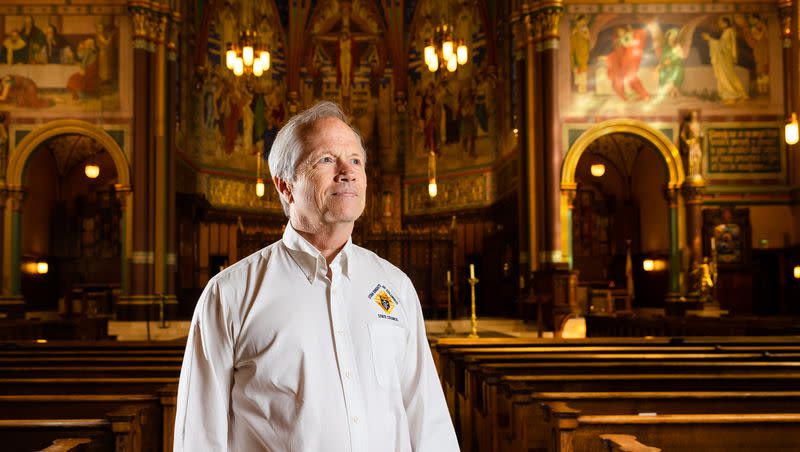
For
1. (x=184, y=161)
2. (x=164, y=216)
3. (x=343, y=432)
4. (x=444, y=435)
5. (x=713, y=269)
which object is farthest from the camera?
(x=184, y=161)

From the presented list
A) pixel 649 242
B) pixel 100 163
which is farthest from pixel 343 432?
pixel 100 163

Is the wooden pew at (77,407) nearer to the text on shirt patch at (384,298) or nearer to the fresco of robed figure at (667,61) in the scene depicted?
the text on shirt patch at (384,298)

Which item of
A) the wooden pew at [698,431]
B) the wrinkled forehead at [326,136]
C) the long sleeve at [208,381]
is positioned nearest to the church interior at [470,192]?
the wooden pew at [698,431]

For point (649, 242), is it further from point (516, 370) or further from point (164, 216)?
point (516, 370)

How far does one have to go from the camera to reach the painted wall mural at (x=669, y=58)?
59.8 feet

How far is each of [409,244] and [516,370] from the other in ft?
53.8

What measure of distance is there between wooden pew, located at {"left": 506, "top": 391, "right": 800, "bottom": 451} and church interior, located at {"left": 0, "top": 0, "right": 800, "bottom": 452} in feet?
0.06

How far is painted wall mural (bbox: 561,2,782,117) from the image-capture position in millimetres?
18234

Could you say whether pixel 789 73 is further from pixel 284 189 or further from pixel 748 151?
pixel 284 189

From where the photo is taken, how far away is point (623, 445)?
300 cm

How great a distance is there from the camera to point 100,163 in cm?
2527

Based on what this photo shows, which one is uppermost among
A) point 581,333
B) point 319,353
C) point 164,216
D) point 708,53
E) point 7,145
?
point 708,53

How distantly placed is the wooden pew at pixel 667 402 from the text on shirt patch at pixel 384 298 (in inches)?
90.6

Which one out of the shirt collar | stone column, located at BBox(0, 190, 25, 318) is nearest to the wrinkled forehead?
the shirt collar
